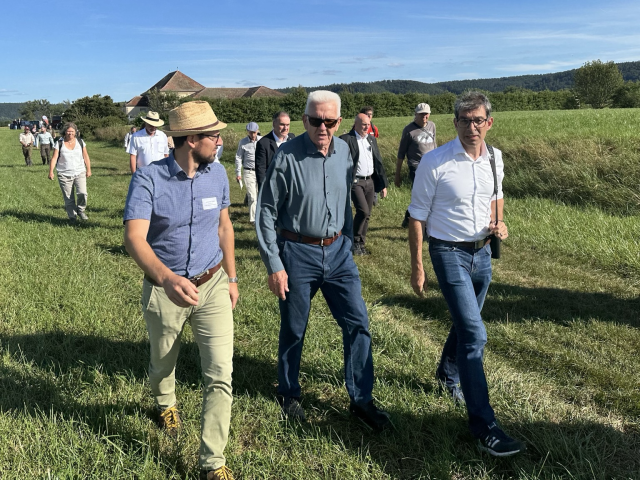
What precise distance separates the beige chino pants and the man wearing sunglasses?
417mm

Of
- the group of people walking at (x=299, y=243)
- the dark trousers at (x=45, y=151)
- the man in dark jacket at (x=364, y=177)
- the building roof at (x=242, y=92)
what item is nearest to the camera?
the group of people walking at (x=299, y=243)

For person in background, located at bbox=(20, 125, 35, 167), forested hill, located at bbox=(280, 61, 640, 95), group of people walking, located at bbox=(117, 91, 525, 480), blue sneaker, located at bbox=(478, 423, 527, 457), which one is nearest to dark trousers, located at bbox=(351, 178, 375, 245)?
group of people walking, located at bbox=(117, 91, 525, 480)

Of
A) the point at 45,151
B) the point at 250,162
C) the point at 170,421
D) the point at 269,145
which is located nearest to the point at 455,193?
the point at 170,421

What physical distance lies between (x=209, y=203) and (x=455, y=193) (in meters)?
1.56

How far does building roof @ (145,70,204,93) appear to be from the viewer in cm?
10090

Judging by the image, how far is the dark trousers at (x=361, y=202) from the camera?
8.01m

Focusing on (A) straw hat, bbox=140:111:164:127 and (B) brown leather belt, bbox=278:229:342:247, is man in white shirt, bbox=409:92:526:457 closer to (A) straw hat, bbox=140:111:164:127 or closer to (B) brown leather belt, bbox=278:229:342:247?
(B) brown leather belt, bbox=278:229:342:247

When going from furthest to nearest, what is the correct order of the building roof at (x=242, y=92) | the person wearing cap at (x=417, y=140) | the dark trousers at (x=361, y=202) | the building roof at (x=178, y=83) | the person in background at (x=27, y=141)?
1. the building roof at (x=242, y=92)
2. the building roof at (x=178, y=83)
3. the person in background at (x=27, y=141)
4. the person wearing cap at (x=417, y=140)
5. the dark trousers at (x=361, y=202)

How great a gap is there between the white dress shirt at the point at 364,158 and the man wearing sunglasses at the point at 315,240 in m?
4.36

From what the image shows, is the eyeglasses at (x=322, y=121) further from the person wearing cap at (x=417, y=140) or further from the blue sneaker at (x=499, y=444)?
the person wearing cap at (x=417, y=140)

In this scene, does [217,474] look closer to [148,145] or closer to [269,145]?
[269,145]

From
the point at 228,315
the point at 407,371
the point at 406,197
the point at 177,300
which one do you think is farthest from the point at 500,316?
the point at 406,197

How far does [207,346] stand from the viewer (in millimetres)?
2928

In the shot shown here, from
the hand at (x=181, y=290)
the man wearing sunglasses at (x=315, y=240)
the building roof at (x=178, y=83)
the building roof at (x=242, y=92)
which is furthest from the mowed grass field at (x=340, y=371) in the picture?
the building roof at (x=242, y=92)
